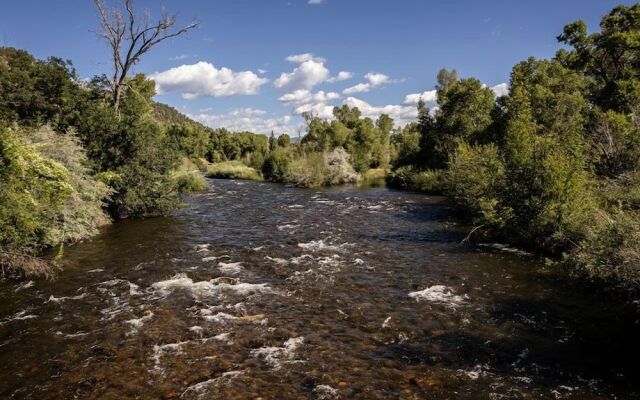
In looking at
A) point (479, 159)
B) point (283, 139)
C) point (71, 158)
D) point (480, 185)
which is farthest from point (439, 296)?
point (283, 139)

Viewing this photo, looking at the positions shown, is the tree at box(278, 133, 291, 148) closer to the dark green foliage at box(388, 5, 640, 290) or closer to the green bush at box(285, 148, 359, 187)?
the green bush at box(285, 148, 359, 187)

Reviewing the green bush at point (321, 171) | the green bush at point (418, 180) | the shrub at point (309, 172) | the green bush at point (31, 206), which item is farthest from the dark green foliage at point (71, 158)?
the green bush at point (418, 180)

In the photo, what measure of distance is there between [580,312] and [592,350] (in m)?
2.52

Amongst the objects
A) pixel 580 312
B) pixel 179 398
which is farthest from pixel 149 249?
pixel 580 312

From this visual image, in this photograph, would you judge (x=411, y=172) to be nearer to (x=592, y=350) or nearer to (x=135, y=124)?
(x=135, y=124)

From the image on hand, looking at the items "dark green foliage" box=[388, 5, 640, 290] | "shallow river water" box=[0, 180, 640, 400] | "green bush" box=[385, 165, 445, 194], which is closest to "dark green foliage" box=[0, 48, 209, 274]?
"shallow river water" box=[0, 180, 640, 400]

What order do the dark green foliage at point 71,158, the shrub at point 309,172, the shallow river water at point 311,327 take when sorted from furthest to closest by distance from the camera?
the shrub at point 309,172 → the dark green foliage at point 71,158 → the shallow river water at point 311,327

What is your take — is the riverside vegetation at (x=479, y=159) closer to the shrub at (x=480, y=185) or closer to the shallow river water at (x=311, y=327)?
the shrub at (x=480, y=185)

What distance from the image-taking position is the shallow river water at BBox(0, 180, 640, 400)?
9117 mm

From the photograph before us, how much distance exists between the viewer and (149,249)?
20766 mm

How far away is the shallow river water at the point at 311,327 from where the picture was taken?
29.9 ft

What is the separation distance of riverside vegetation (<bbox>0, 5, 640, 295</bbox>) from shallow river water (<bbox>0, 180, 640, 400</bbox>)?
1.80m

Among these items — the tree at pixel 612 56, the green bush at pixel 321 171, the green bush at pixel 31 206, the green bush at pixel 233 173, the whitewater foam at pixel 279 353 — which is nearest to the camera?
the whitewater foam at pixel 279 353

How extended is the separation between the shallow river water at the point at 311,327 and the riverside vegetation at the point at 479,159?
5.91 feet
